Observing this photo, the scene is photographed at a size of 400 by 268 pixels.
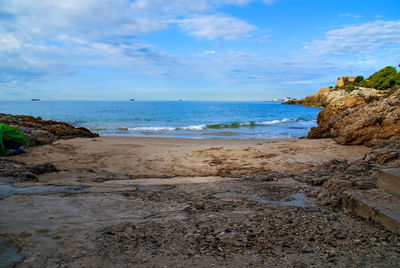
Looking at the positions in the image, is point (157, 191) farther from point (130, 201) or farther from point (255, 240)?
point (255, 240)

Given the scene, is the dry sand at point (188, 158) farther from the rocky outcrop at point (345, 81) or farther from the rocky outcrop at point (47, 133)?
the rocky outcrop at point (345, 81)

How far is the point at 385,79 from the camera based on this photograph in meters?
58.9

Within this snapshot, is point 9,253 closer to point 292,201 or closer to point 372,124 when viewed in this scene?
point 292,201

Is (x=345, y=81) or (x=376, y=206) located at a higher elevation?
(x=345, y=81)

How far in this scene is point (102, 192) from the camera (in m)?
3.75

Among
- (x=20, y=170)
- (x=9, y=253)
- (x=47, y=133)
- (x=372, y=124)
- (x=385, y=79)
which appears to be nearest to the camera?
(x=9, y=253)

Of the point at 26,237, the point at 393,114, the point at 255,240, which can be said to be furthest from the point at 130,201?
the point at 393,114

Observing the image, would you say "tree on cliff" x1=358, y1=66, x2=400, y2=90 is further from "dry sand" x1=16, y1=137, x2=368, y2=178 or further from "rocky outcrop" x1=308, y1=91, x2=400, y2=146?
"dry sand" x1=16, y1=137, x2=368, y2=178

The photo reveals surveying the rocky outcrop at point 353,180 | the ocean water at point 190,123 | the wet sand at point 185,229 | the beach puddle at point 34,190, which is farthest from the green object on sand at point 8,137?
the ocean water at point 190,123

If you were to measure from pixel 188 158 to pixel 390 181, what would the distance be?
5920 millimetres

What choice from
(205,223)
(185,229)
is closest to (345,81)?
(205,223)

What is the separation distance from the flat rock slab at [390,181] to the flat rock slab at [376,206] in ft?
0.30

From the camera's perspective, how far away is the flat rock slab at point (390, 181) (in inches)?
119

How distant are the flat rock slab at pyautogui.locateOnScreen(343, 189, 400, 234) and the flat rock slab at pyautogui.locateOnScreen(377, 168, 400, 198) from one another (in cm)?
9
